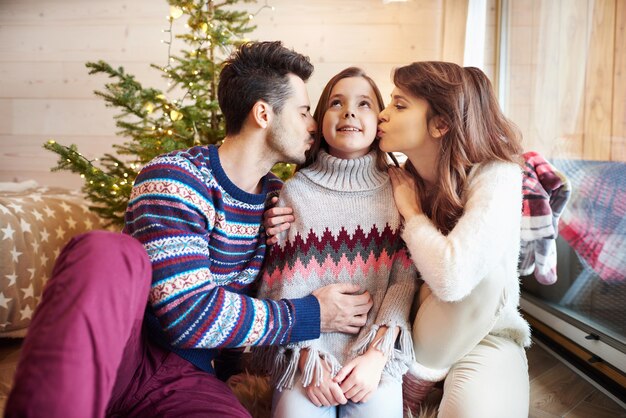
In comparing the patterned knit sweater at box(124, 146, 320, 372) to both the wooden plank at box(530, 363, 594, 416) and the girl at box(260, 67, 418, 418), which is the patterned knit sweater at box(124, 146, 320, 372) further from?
the wooden plank at box(530, 363, 594, 416)

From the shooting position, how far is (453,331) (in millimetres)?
1191

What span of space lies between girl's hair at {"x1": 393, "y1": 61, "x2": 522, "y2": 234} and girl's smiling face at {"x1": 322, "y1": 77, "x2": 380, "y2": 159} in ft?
0.47

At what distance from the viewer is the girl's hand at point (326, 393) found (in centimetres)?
117

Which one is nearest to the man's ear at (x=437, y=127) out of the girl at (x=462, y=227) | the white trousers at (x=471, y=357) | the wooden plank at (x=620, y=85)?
the girl at (x=462, y=227)

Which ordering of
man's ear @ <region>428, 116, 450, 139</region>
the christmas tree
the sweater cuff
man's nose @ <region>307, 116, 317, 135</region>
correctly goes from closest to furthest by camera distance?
the sweater cuff < man's ear @ <region>428, 116, 450, 139</region> < man's nose @ <region>307, 116, 317, 135</region> < the christmas tree

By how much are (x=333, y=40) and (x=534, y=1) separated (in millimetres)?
1233

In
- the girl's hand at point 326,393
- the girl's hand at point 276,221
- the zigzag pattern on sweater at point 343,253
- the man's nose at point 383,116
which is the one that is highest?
the man's nose at point 383,116

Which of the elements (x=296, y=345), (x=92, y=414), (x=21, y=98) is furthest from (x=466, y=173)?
(x=21, y=98)

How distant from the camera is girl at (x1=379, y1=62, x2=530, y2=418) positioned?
1143 mm

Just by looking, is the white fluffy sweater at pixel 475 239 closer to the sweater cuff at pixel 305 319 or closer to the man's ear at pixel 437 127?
the man's ear at pixel 437 127

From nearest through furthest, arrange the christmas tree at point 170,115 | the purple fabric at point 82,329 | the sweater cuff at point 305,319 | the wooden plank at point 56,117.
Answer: the purple fabric at point 82,329 → the sweater cuff at point 305,319 → the christmas tree at point 170,115 → the wooden plank at point 56,117

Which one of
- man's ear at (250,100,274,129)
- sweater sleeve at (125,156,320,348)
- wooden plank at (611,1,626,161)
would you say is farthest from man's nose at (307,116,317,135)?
wooden plank at (611,1,626,161)

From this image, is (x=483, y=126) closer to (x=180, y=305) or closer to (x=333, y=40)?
(x=180, y=305)

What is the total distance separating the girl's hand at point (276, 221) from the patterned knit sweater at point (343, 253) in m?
0.02
